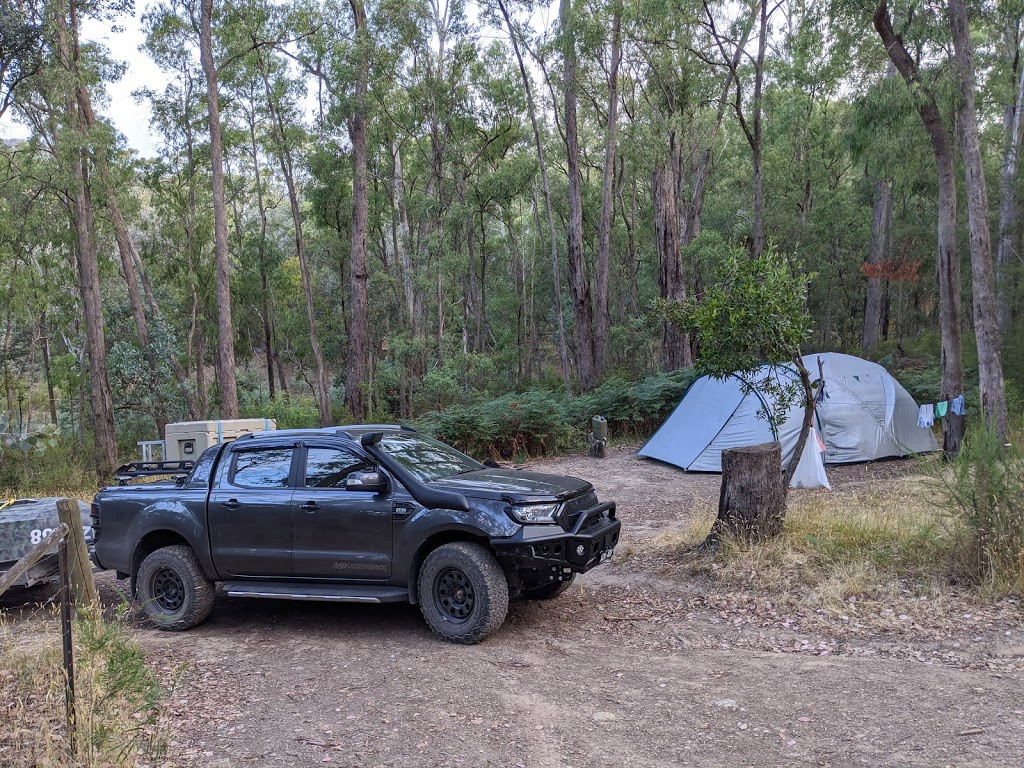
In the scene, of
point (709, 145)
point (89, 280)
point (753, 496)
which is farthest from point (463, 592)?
point (709, 145)

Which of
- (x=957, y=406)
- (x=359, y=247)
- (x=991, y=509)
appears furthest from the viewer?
(x=359, y=247)

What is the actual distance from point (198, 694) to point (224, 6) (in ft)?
78.9

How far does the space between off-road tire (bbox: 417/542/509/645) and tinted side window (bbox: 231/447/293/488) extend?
156cm

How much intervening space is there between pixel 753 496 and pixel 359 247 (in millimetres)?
18436

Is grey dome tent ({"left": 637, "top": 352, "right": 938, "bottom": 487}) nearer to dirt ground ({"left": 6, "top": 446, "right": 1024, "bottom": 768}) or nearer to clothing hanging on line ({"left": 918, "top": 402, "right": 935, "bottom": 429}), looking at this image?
clothing hanging on line ({"left": 918, "top": 402, "right": 935, "bottom": 429})

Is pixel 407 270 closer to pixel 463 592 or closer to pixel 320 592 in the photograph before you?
pixel 320 592

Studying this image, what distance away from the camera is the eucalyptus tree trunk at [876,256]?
30047mm

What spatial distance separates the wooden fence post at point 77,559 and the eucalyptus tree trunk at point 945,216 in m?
12.8

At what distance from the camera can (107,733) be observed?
360 cm

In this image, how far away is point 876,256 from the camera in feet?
101

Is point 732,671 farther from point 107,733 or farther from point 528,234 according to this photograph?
point 528,234

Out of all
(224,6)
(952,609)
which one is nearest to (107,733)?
(952,609)

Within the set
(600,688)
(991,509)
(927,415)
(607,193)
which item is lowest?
(600,688)

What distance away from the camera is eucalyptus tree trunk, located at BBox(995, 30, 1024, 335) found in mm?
23672
